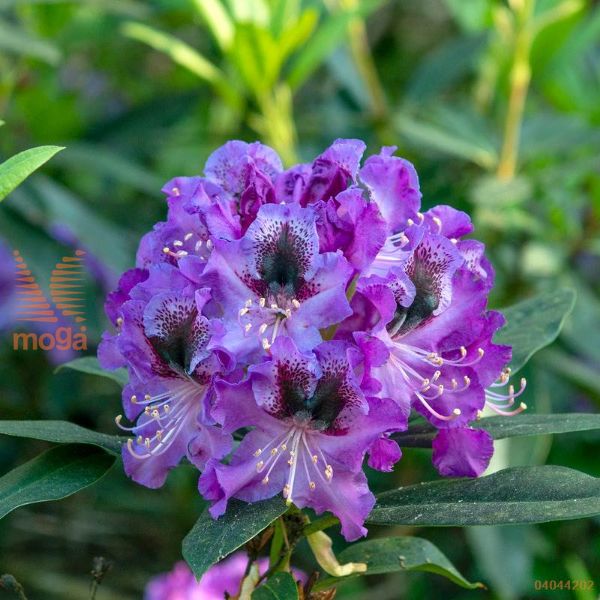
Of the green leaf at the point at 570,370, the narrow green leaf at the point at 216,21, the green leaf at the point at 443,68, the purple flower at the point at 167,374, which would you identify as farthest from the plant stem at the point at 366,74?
the purple flower at the point at 167,374

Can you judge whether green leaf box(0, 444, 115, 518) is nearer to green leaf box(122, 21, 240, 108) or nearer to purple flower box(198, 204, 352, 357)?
purple flower box(198, 204, 352, 357)

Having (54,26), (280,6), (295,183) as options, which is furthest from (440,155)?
(295,183)

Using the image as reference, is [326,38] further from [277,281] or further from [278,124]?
[277,281]

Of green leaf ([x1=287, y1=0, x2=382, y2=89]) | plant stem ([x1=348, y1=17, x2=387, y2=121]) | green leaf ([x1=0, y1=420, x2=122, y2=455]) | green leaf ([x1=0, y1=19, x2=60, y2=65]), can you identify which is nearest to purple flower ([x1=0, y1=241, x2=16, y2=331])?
green leaf ([x1=0, y1=19, x2=60, y2=65])

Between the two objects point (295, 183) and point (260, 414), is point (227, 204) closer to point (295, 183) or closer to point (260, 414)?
point (295, 183)

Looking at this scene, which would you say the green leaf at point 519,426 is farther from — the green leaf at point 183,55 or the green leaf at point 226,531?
the green leaf at point 183,55

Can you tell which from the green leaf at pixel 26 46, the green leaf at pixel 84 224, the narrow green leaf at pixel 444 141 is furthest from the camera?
the narrow green leaf at pixel 444 141
